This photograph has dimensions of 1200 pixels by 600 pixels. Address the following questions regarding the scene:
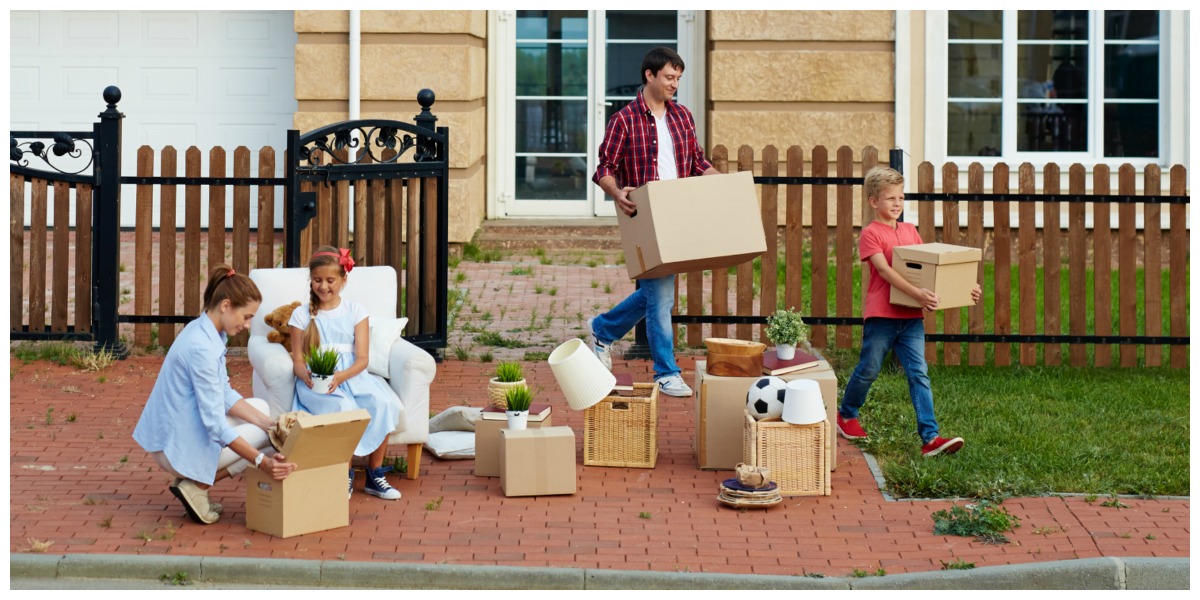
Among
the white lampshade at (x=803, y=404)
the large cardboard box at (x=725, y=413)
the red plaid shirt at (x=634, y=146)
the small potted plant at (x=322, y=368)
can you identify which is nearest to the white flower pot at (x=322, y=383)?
the small potted plant at (x=322, y=368)

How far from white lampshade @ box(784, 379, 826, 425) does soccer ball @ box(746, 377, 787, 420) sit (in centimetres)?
7

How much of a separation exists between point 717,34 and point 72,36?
6644mm

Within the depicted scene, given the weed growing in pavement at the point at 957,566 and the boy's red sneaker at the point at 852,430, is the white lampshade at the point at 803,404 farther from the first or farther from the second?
the weed growing in pavement at the point at 957,566

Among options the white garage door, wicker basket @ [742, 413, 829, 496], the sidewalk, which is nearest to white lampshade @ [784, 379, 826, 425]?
wicker basket @ [742, 413, 829, 496]

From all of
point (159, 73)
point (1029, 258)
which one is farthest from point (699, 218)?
point (159, 73)

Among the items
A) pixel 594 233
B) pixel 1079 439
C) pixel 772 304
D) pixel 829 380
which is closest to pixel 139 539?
pixel 829 380

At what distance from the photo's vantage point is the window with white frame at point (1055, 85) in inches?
560

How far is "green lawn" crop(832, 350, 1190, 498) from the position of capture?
6.60 metres

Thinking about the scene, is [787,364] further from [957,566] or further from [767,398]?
[957,566]

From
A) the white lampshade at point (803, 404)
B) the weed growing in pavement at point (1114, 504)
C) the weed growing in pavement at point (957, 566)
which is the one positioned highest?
the white lampshade at point (803, 404)

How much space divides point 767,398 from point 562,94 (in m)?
8.76

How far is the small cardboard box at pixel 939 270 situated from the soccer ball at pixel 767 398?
926 millimetres

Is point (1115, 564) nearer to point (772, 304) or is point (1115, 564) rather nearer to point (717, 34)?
point (772, 304)

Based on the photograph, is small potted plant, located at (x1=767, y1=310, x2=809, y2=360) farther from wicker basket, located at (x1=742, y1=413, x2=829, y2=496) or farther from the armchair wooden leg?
the armchair wooden leg
